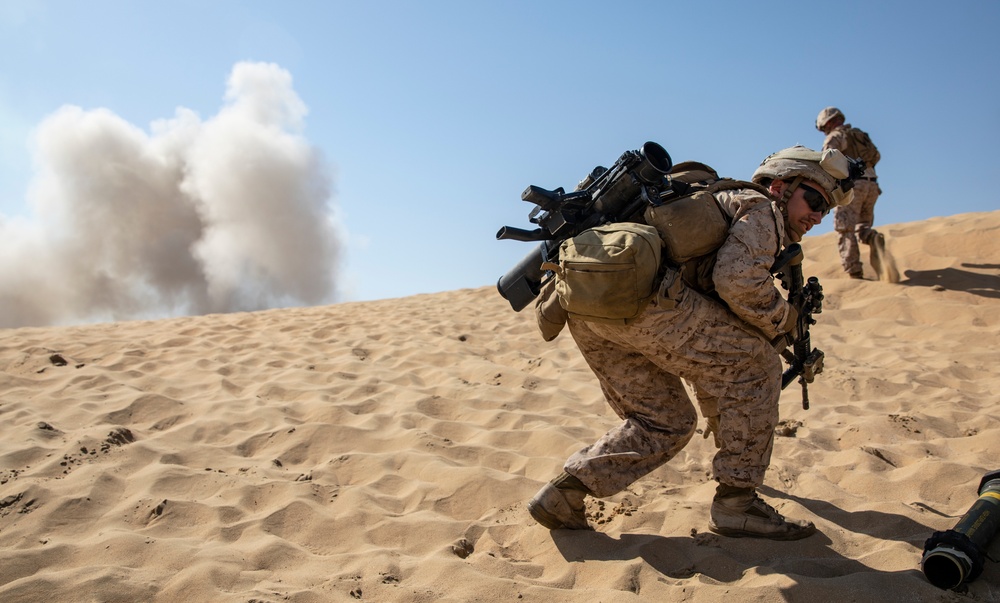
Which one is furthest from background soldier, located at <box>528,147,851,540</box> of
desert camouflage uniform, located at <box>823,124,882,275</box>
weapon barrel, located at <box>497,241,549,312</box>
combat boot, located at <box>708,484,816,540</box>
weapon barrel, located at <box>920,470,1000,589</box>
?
desert camouflage uniform, located at <box>823,124,882,275</box>

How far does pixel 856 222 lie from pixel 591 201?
5756 millimetres

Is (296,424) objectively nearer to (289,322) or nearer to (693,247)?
(693,247)

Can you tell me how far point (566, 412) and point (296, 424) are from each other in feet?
5.41

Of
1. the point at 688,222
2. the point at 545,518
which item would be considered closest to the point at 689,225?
the point at 688,222

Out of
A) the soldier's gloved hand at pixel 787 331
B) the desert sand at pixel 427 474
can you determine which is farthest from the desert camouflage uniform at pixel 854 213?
the soldier's gloved hand at pixel 787 331

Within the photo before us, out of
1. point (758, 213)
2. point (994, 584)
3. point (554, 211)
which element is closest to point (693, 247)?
point (758, 213)

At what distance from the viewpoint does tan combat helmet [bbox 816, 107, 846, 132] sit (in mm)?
7234

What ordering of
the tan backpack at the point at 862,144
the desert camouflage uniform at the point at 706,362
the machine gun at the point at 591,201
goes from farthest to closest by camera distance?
the tan backpack at the point at 862,144
the machine gun at the point at 591,201
the desert camouflage uniform at the point at 706,362

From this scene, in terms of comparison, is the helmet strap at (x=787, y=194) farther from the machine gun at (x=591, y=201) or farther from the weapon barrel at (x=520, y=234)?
the weapon barrel at (x=520, y=234)

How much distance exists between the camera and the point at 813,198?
9.31 feet

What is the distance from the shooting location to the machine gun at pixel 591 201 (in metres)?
2.58

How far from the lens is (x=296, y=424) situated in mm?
4125

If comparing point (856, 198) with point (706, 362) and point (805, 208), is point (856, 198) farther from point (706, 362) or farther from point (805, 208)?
point (706, 362)

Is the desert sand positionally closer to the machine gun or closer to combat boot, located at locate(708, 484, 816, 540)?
combat boot, located at locate(708, 484, 816, 540)
